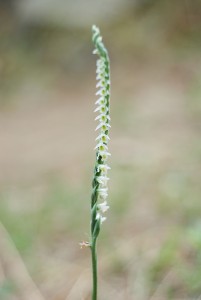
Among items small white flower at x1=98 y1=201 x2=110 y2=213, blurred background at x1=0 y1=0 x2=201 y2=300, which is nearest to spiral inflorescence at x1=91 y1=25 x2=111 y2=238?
small white flower at x1=98 y1=201 x2=110 y2=213

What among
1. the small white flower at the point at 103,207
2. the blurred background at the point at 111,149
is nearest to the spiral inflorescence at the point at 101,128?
the small white flower at the point at 103,207

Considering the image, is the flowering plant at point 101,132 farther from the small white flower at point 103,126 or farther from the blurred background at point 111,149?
the blurred background at point 111,149

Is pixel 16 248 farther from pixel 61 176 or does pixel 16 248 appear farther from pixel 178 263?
pixel 61 176

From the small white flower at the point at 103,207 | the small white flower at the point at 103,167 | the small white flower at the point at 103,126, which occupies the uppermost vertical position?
the small white flower at the point at 103,126

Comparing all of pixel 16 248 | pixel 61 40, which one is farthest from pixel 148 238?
pixel 61 40

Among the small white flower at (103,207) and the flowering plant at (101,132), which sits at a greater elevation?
the flowering plant at (101,132)

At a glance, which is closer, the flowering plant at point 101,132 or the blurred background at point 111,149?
the flowering plant at point 101,132

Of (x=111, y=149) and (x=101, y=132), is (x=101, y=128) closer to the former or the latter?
(x=101, y=132)

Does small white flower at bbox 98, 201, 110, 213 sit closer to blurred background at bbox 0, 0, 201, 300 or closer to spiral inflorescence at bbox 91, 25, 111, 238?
spiral inflorescence at bbox 91, 25, 111, 238

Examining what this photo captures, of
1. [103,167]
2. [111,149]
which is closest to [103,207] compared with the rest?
[103,167]
